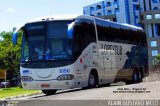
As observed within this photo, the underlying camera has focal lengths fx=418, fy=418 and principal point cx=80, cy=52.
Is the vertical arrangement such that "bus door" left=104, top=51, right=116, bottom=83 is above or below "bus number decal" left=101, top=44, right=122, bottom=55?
below

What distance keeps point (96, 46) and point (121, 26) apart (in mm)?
4980

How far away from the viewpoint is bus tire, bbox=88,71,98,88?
20.9 metres

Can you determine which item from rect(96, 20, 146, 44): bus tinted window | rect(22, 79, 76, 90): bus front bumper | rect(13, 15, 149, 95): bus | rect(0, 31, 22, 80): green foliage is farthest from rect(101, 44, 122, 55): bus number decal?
rect(0, 31, 22, 80): green foliage

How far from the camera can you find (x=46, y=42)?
62.8ft

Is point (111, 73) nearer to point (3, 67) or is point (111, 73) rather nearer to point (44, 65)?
point (44, 65)

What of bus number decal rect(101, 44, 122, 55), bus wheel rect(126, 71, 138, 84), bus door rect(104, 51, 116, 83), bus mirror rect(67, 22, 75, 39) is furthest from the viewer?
bus wheel rect(126, 71, 138, 84)

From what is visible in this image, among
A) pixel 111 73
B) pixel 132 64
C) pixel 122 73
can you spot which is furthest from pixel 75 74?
pixel 132 64

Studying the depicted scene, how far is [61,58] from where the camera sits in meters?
19.0

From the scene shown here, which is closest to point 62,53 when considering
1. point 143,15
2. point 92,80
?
point 92,80

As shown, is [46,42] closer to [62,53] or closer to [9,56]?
[62,53]

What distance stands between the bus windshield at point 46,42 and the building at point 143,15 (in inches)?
3587

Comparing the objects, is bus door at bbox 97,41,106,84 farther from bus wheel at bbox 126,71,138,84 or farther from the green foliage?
the green foliage

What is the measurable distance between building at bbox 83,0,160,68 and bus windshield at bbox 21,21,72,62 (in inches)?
3587

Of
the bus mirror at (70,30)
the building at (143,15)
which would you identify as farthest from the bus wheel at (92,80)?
the building at (143,15)
